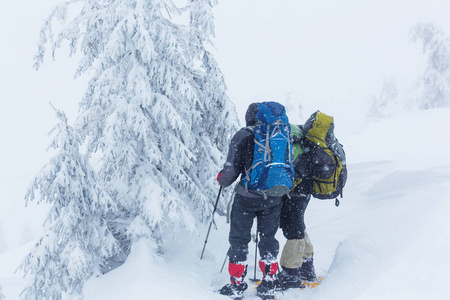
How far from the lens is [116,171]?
6.02 m

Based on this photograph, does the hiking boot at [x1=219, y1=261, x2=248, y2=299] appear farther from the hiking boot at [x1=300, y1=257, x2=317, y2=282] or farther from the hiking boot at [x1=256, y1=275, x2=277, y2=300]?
the hiking boot at [x1=300, y1=257, x2=317, y2=282]

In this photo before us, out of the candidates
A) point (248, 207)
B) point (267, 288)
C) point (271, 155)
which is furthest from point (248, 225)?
point (271, 155)

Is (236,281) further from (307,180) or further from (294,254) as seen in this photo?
(307,180)

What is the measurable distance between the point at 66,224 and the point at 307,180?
3.73 m

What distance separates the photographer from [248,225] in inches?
186

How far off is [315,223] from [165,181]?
3.89 meters

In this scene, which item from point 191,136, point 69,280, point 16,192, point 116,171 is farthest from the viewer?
point 16,192

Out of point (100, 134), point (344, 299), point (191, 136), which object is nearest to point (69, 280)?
point (100, 134)

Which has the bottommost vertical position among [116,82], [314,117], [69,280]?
[69,280]

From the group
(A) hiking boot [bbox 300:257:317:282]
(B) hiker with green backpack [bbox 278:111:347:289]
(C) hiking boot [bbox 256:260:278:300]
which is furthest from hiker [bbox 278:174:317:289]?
(C) hiking boot [bbox 256:260:278:300]

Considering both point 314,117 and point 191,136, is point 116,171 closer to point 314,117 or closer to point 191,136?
point 191,136

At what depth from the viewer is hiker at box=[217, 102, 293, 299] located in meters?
4.50

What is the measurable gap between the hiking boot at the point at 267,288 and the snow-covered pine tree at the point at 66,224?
2609mm

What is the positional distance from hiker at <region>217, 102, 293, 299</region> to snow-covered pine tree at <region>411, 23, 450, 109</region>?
26757 mm
